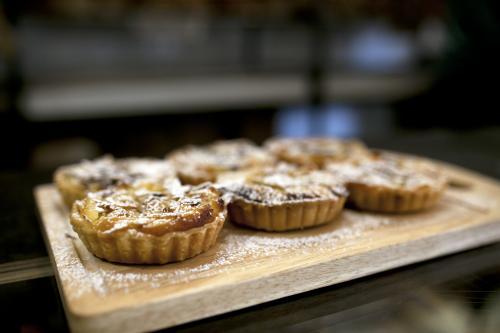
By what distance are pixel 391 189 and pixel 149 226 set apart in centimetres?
88

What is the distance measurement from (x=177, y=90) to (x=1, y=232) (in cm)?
315

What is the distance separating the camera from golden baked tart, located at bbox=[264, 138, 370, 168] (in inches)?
81.7

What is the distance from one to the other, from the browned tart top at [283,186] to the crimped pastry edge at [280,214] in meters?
0.02

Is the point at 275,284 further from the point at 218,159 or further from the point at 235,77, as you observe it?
the point at 235,77

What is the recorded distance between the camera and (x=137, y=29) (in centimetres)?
495

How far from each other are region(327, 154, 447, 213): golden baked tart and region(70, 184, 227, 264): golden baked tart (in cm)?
55

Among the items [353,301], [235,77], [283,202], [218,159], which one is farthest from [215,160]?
[235,77]

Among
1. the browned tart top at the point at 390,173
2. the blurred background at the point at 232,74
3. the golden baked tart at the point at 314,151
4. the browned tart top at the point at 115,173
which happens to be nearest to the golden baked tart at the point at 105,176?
the browned tart top at the point at 115,173

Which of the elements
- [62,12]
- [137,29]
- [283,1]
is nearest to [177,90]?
[137,29]

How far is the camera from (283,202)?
1.48 m

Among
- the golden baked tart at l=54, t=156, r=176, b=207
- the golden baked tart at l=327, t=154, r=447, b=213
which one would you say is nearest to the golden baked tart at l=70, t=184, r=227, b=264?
the golden baked tart at l=54, t=156, r=176, b=207

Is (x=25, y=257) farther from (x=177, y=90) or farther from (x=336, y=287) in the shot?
(x=177, y=90)

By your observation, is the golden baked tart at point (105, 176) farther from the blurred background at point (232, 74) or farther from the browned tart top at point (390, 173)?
the blurred background at point (232, 74)

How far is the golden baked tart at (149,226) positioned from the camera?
121cm
